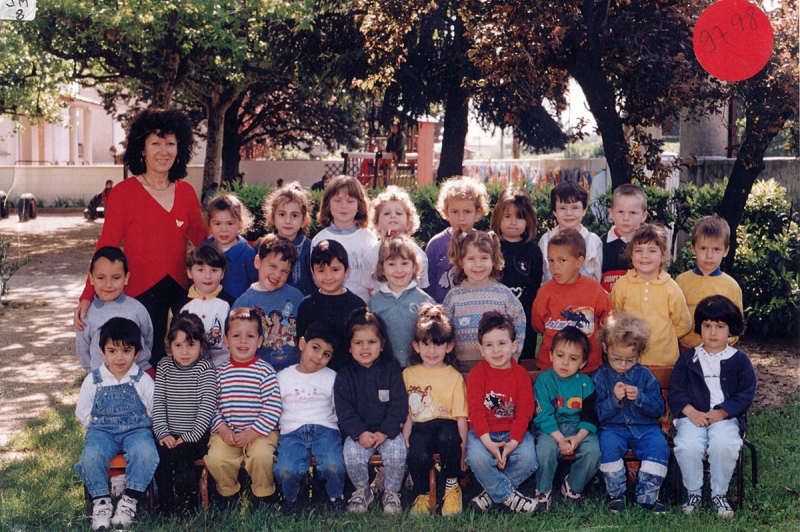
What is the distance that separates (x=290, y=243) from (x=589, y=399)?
1.88 meters

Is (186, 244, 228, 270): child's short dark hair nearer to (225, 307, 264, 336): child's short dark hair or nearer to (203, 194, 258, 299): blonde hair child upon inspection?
(203, 194, 258, 299): blonde hair child

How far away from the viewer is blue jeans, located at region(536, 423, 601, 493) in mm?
4062

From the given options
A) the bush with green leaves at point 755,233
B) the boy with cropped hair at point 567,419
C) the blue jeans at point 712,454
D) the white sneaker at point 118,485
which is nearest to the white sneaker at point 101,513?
the white sneaker at point 118,485

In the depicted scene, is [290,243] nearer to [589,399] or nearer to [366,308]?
[366,308]

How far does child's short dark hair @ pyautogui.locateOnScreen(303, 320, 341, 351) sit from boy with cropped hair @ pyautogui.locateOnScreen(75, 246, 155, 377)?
91 centimetres

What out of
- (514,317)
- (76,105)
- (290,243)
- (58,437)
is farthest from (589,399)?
(76,105)

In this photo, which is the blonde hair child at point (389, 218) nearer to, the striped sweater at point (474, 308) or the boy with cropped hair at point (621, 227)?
the striped sweater at point (474, 308)

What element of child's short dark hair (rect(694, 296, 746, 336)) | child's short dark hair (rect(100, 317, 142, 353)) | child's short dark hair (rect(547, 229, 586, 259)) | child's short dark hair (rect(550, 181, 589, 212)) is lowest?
child's short dark hair (rect(100, 317, 142, 353))

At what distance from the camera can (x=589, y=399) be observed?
4.22m

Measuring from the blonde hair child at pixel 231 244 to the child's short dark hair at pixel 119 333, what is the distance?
2.55 ft

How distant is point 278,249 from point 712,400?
97.5 inches

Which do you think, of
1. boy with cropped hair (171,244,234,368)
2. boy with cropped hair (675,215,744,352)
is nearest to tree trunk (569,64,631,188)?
boy with cropped hair (675,215,744,352)

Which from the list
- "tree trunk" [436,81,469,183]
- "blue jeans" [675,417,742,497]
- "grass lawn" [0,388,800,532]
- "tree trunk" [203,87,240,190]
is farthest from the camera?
"tree trunk" [203,87,240,190]

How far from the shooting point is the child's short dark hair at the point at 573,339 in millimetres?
4203
